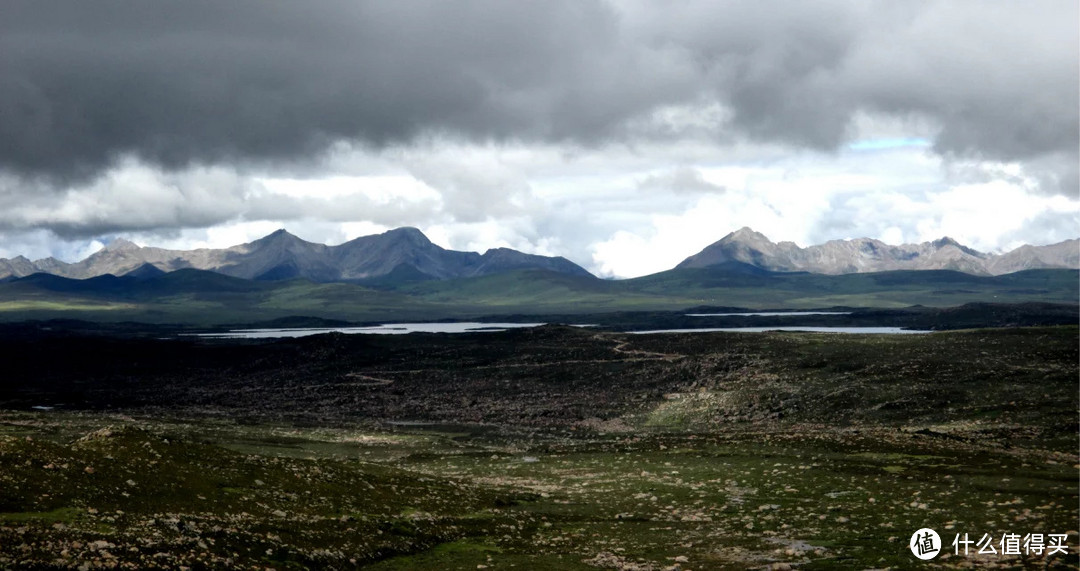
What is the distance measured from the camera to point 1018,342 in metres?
134

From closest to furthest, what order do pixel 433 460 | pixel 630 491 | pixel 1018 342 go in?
1. pixel 630 491
2. pixel 433 460
3. pixel 1018 342

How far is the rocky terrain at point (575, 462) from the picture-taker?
3359cm

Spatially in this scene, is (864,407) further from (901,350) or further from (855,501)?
(855,501)

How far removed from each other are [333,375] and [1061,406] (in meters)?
126

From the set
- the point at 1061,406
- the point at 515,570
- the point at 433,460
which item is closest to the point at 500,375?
the point at 433,460

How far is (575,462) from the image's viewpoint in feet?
244

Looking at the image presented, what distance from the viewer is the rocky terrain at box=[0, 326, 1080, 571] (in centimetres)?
3359
